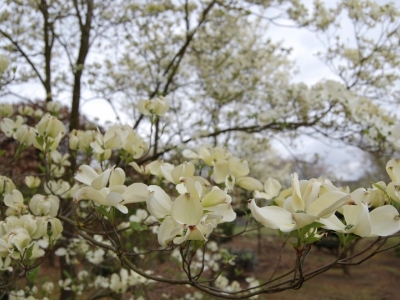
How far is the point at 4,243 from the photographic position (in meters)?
0.74

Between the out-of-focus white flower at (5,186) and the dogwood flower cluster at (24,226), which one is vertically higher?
the out-of-focus white flower at (5,186)

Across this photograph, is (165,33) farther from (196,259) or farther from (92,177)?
(92,177)

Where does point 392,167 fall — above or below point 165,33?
below

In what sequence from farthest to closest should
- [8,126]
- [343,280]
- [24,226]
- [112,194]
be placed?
[343,280]
[8,126]
[24,226]
[112,194]

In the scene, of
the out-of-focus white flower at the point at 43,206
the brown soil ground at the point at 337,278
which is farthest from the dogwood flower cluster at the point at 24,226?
the brown soil ground at the point at 337,278

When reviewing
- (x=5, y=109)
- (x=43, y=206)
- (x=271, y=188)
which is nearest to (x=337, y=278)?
(x=271, y=188)

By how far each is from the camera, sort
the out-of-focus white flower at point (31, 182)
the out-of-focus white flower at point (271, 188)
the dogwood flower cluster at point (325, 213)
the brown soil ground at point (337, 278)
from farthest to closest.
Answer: the brown soil ground at point (337, 278) < the out-of-focus white flower at point (31, 182) < the out-of-focus white flower at point (271, 188) < the dogwood flower cluster at point (325, 213)

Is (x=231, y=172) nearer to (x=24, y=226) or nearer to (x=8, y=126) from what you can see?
(x=24, y=226)

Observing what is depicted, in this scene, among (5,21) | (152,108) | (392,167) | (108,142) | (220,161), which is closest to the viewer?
(392,167)

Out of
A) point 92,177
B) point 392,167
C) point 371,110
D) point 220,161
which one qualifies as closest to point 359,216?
point 392,167

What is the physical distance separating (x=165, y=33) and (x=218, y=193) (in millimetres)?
3256

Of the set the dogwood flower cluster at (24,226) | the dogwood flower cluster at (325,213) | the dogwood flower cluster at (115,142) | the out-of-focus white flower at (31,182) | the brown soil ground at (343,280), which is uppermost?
the dogwood flower cluster at (115,142)

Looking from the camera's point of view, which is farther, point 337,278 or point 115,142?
point 337,278

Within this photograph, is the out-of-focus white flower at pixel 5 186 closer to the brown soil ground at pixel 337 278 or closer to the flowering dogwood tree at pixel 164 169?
the flowering dogwood tree at pixel 164 169
